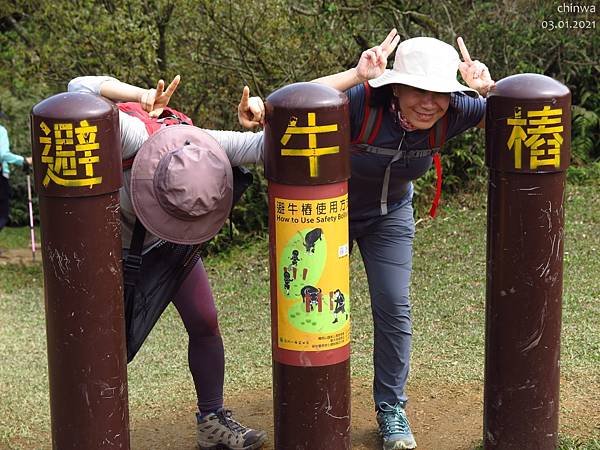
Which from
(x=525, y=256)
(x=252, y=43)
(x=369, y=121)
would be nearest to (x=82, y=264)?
(x=369, y=121)

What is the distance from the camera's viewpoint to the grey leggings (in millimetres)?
4473

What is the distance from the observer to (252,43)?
10.1 meters

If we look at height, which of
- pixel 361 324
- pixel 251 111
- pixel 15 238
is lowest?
pixel 15 238

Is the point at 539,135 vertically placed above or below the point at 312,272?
above

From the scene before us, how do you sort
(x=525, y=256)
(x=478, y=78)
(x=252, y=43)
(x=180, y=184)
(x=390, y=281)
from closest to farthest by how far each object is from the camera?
(x=180, y=184) → (x=525, y=256) → (x=478, y=78) → (x=390, y=281) → (x=252, y=43)

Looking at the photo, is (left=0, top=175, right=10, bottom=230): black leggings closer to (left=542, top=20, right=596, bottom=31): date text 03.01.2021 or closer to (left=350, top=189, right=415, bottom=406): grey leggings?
(left=542, top=20, right=596, bottom=31): date text 03.01.2021

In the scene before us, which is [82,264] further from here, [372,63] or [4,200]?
[4,200]

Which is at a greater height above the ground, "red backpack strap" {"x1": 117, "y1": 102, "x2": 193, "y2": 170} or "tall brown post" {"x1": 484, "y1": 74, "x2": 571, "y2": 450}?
"red backpack strap" {"x1": 117, "y1": 102, "x2": 193, "y2": 170}

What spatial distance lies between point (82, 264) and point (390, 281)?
150 cm

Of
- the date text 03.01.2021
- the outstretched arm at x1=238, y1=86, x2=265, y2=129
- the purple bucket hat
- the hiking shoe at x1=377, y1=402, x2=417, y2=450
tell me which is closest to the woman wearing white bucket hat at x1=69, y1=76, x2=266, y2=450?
the purple bucket hat

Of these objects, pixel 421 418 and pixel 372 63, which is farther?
pixel 421 418

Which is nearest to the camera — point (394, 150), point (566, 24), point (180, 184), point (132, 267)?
point (180, 184)

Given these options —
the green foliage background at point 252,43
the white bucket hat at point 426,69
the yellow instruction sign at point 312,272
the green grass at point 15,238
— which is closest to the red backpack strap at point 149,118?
the yellow instruction sign at point 312,272

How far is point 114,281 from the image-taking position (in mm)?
3621
